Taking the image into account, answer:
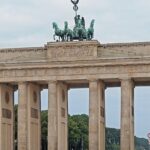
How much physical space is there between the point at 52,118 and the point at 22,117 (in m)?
3.67

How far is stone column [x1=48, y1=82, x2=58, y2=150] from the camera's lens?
81688 millimetres

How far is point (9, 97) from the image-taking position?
287 feet

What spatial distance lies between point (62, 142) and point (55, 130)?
3418 mm

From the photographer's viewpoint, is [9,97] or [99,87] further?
[9,97]

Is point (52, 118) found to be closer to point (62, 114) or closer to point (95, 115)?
point (62, 114)

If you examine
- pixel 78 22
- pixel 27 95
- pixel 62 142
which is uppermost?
pixel 78 22

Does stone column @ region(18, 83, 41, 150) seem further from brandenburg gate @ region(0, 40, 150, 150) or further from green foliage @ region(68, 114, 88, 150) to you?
green foliage @ region(68, 114, 88, 150)

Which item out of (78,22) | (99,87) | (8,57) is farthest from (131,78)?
(8,57)

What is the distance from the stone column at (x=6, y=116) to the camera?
84.6 metres

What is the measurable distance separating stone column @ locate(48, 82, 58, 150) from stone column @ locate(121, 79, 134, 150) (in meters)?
7.95

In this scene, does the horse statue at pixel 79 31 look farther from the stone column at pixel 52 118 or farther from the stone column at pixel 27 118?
the stone column at pixel 27 118

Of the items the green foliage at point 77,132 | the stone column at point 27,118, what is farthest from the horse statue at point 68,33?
the green foliage at point 77,132

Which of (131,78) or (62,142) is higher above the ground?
(131,78)

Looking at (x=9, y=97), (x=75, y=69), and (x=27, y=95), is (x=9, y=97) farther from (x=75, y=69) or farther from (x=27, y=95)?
(x=75, y=69)
